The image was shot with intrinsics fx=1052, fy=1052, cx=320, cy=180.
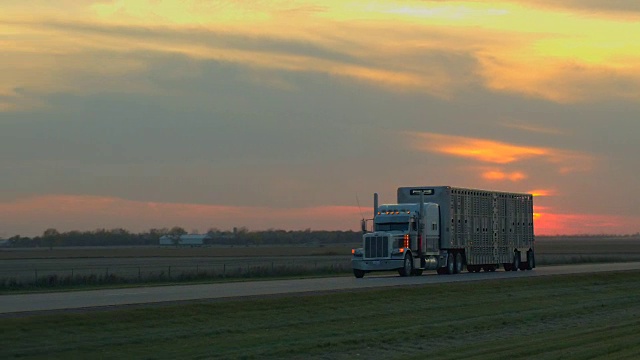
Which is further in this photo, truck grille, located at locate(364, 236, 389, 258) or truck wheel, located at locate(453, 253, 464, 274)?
truck wheel, located at locate(453, 253, 464, 274)

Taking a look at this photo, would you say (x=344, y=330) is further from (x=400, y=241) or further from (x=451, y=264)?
(x=451, y=264)

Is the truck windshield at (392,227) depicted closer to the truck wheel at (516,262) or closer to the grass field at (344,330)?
the truck wheel at (516,262)

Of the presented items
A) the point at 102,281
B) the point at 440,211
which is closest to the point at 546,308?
the point at 440,211

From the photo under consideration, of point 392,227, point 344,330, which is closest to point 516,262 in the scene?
point 392,227

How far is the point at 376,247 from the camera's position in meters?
53.4

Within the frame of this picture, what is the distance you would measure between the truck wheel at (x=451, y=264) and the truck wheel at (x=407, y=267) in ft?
12.3

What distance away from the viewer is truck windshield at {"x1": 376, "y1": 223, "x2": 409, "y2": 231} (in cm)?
5375

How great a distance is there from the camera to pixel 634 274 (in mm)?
53594

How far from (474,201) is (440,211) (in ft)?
12.7

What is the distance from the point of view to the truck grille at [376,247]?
53.2m

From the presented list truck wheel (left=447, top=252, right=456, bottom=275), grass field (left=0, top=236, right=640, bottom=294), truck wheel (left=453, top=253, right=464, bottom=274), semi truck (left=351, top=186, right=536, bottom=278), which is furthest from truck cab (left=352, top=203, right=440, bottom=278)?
grass field (left=0, top=236, right=640, bottom=294)

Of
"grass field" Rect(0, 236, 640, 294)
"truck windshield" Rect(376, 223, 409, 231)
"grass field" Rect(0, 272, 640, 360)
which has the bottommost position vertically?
"grass field" Rect(0, 272, 640, 360)

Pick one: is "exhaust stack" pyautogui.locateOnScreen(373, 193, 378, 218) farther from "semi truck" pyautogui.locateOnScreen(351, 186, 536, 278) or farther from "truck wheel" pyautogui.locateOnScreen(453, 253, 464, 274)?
"truck wheel" pyautogui.locateOnScreen(453, 253, 464, 274)

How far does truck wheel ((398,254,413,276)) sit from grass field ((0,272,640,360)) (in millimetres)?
15864
